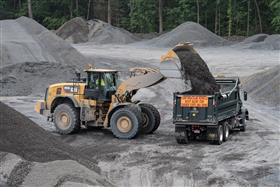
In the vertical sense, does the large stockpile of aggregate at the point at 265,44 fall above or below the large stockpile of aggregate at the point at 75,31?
below

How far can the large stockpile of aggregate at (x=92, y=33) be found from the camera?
5834cm

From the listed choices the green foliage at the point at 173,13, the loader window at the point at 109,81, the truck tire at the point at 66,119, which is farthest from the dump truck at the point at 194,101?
the green foliage at the point at 173,13

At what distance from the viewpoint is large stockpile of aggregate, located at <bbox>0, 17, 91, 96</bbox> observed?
2767 cm

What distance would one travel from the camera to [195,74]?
15938 millimetres

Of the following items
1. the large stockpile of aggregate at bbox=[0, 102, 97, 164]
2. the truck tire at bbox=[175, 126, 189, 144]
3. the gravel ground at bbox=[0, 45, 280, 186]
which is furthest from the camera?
the truck tire at bbox=[175, 126, 189, 144]

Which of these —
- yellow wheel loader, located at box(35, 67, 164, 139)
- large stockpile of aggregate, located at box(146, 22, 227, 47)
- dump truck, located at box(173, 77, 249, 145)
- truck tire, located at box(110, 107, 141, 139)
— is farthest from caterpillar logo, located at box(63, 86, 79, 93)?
large stockpile of aggregate, located at box(146, 22, 227, 47)

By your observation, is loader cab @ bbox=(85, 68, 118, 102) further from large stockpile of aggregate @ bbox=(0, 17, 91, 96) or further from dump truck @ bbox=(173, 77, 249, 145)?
large stockpile of aggregate @ bbox=(0, 17, 91, 96)

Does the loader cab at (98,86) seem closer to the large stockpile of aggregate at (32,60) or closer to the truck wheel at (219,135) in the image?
the truck wheel at (219,135)

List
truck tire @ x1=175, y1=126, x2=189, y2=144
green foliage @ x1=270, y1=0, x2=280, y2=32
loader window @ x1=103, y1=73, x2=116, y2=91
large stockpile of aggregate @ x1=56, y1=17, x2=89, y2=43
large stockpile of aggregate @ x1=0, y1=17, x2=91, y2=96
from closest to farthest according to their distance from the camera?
truck tire @ x1=175, y1=126, x2=189, y2=144 < loader window @ x1=103, y1=73, x2=116, y2=91 < large stockpile of aggregate @ x1=0, y1=17, x2=91, y2=96 < green foliage @ x1=270, y1=0, x2=280, y2=32 < large stockpile of aggregate @ x1=56, y1=17, x2=89, y2=43

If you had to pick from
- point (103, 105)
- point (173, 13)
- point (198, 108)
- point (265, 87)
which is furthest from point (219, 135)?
point (173, 13)

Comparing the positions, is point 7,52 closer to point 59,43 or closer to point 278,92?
point 59,43

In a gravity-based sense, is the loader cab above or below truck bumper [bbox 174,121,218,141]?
above

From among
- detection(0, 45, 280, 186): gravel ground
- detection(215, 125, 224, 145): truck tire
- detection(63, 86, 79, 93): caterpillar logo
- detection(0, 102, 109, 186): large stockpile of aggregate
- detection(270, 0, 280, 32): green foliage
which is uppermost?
detection(270, 0, 280, 32): green foliage

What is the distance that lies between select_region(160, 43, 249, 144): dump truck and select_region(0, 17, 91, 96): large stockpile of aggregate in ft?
41.8
